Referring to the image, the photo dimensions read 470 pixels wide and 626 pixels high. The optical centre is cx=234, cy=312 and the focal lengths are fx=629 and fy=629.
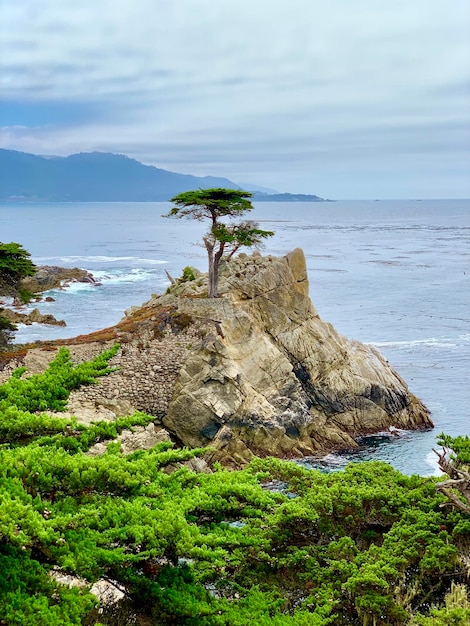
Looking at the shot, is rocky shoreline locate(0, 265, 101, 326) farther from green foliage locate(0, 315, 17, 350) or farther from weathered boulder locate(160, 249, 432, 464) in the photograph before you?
weathered boulder locate(160, 249, 432, 464)

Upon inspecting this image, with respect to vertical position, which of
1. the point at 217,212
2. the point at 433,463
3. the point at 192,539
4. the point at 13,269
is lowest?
the point at 433,463

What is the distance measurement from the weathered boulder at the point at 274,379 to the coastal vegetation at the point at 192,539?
11061 mm

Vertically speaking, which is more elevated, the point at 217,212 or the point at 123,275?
the point at 217,212

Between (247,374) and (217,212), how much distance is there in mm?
9331

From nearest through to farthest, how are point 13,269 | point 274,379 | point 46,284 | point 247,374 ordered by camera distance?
point 13,269 < point 247,374 < point 274,379 < point 46,284

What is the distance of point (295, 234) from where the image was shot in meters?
Answer: 142

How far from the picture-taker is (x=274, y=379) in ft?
92.9

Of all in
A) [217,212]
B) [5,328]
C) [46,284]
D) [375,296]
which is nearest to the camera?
[5,328]

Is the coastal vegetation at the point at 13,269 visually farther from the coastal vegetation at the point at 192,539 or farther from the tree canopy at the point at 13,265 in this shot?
the coastal vegetation at the point at 192,539

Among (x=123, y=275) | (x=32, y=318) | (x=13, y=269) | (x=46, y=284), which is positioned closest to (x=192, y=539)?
(x=13, y=269)

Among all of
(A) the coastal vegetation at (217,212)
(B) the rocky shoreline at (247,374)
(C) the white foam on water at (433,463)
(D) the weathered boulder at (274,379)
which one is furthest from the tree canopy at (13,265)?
(C) the white foam on water at (433,463)

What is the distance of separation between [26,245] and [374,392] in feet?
329

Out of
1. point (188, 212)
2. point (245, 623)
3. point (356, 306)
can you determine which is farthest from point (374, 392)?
point (356, 306)

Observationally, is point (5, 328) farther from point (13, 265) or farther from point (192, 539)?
point (192, 539)
